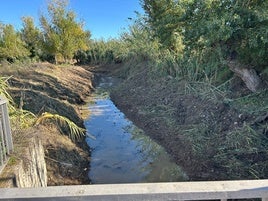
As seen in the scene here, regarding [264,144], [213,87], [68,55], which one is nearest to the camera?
[264,144]

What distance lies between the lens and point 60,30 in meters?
18.6

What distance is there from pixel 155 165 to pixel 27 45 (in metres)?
18.9

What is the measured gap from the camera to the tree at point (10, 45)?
19109 mm

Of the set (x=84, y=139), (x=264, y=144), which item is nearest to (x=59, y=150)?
(x=84, y=139)

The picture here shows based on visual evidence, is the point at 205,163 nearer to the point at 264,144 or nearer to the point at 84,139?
the point at 264,144

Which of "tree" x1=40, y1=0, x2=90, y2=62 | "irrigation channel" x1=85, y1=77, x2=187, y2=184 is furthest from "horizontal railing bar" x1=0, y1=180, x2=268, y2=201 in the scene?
"tree" x1=40, y1=0, x2=90, y2=62

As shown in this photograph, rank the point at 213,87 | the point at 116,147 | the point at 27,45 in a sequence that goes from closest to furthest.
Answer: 1. the point at 116,147
2. the point at 213,87
3. the point at 27,45

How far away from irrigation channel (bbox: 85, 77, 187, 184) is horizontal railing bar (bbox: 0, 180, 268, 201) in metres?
3.31

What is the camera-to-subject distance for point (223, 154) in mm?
5062

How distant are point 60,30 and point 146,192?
18057 mm

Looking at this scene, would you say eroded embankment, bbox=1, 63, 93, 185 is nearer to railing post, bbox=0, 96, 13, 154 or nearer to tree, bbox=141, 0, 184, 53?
railing post, bbox=0, 96, 13, 154

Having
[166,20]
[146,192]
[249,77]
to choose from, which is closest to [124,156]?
[249,77]

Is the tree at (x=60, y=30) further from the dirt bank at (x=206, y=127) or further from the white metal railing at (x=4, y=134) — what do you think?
the white metal railing at (x=4, y=134)

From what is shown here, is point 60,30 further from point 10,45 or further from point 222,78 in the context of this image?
point 222,78
